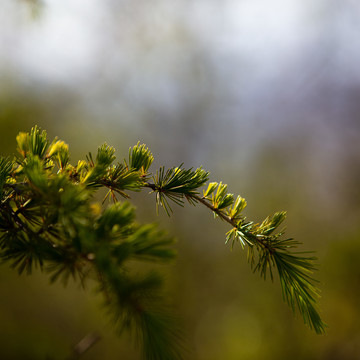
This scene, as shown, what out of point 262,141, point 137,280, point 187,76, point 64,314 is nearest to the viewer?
point 137,280

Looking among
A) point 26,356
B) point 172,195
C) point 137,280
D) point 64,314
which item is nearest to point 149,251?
point 137,280

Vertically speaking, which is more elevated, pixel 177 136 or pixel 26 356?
pixel 177 136

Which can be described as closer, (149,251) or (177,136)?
(149,251)

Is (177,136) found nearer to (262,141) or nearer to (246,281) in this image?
(262,141)

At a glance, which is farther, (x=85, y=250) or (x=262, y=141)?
(x=262, y=141)

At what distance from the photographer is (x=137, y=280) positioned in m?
0.18

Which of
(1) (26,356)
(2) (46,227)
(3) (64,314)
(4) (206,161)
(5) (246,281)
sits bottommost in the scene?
(1) (26,356)

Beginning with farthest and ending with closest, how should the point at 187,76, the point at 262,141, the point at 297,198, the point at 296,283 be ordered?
the point at 187,76, the point at 262,141, the point at 297,198, the point at 296,283

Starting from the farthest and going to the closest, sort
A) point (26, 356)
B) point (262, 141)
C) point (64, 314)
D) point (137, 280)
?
point (262, 141)
point (64, 314)
point (26, 356)
point (137, 280)

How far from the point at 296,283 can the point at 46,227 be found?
0.73ft

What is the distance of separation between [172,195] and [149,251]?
14 centimetres

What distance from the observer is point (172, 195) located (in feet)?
1.07

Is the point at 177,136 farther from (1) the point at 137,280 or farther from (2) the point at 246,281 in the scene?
(1) the point at 137,280

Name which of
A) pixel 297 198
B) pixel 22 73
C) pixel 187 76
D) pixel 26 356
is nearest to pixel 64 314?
pixel 26 356
